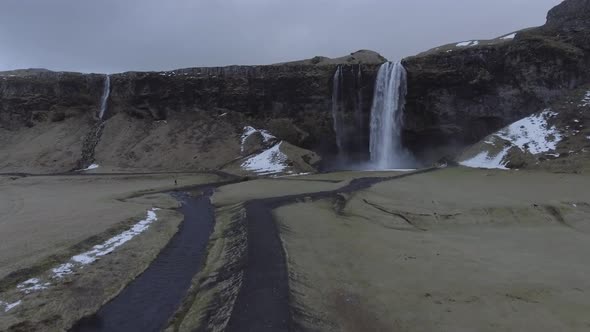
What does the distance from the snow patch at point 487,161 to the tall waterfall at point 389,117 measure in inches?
405

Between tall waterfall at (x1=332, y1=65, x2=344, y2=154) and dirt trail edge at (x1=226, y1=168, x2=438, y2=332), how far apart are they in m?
38.7

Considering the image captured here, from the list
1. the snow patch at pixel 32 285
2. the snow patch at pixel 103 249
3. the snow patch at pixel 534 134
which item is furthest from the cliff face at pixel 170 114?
the snow patch at pixel 32 285

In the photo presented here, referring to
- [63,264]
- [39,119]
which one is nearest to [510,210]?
[63,264]

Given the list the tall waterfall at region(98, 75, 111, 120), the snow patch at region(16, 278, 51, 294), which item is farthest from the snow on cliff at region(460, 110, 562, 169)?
the tall waterfall at region(98, 75, 111, 120)

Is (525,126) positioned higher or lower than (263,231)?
higher

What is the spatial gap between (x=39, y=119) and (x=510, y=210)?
72.2 m

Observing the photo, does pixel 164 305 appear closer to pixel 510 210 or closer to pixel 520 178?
pixel 510 210

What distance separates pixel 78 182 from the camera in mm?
43812

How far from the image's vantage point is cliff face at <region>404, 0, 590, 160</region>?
47938mm

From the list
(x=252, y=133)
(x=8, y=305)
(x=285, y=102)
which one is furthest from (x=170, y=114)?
(x=8, y=305)

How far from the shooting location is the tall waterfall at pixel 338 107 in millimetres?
57531

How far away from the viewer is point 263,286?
11875mm

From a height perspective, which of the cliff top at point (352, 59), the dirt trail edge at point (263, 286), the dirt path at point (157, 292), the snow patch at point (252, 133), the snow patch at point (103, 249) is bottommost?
the dirt path at point (157, 292)

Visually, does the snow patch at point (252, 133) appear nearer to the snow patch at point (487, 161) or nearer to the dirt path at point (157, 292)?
the snow patch at point (487, 161)
